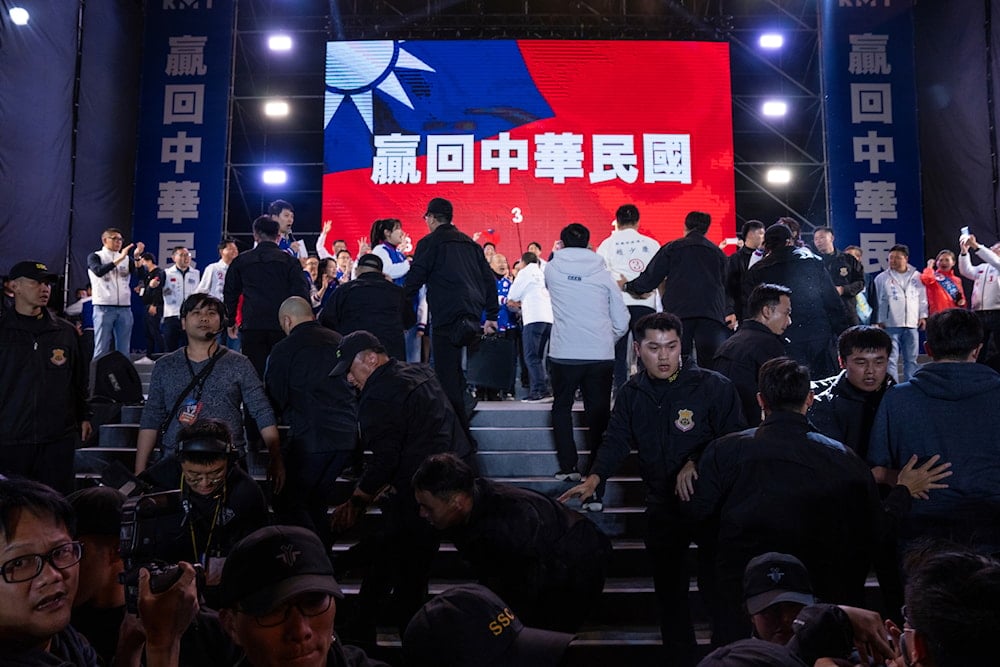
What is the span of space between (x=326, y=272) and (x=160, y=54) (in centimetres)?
659

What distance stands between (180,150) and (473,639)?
1324 cm

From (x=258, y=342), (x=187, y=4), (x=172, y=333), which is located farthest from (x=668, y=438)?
(x=187, y=4)

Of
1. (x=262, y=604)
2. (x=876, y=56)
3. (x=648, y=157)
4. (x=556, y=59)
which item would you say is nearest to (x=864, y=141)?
(x=876, y=56)

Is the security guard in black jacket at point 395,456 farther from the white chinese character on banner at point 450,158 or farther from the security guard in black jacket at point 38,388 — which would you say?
the white chinese character on banner at point 450,158

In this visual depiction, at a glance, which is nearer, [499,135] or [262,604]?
[262,604]

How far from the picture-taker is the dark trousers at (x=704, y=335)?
20.5 feet

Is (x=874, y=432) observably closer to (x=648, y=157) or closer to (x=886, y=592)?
(x=886, y=592)

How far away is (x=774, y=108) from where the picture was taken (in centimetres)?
1453

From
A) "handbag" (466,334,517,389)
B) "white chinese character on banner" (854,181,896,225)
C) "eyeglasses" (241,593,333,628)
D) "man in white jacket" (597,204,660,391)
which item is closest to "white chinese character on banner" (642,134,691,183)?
"white chinese character on banner" (854,181,896,225)

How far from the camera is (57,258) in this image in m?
11.9

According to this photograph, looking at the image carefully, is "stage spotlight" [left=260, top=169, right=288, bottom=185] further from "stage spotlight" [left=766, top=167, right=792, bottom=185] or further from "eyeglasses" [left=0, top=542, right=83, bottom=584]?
"eyeglasses" [left=0, top=542, right=83, bottom=584]

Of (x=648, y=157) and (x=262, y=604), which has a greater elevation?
(x=648, y=157)

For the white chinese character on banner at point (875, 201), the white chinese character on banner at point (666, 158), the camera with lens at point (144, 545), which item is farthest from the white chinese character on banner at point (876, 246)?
the camera with lens at point (144, 545)

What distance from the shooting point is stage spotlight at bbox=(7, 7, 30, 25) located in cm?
1109
